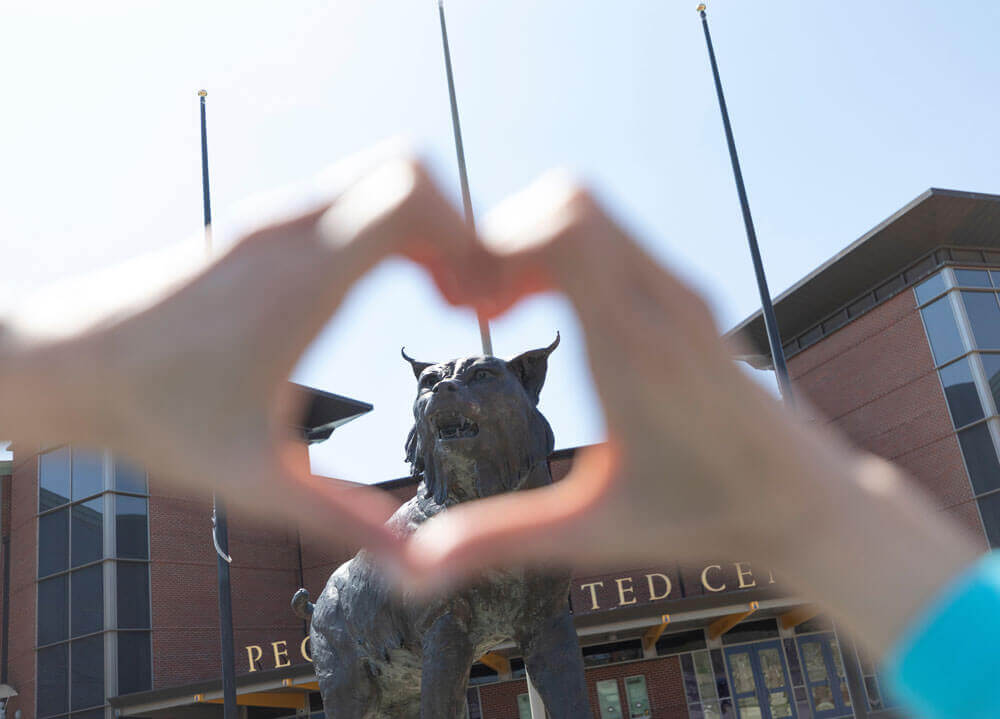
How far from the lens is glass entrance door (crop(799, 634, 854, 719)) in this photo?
2206cm

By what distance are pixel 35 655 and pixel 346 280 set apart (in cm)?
2687

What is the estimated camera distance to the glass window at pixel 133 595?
909 inches

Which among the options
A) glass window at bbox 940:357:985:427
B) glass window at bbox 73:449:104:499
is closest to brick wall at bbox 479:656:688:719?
glass window at bbox 940:357:985:427

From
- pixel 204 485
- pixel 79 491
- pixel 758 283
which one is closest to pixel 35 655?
A: pixel 79 491

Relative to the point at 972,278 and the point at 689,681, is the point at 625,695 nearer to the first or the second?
the point at 689,681

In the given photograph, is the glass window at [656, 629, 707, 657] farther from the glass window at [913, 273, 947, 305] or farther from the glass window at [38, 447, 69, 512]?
the glass window at [38, 447, 69, 512]

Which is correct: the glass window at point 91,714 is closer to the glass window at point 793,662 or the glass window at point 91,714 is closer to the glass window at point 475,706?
the glass window at point 475,706

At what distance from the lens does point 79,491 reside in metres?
24.6

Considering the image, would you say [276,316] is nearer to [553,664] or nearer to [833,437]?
[833,437]

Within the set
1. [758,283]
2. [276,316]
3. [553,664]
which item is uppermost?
[758,283]

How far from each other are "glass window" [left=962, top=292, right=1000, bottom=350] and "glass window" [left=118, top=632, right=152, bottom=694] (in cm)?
2192

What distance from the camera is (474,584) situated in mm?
3631

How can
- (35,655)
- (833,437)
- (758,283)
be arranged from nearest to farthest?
(833,437), (758,283), (35,655)

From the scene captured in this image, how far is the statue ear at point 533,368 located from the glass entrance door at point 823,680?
69.0 ft
